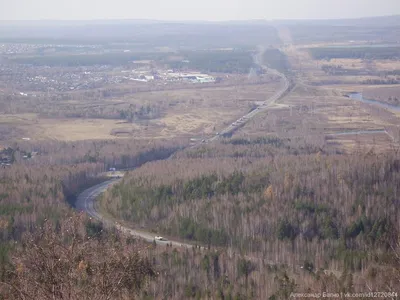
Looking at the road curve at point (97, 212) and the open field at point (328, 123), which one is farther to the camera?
the open field at point (328, 123)

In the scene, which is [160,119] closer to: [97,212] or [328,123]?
[328,123]

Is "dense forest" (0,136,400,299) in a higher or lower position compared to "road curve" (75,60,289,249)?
higher

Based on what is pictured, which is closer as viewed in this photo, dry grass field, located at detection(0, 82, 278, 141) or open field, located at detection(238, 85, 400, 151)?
open field, located at detection(238, 85, 400, 151)

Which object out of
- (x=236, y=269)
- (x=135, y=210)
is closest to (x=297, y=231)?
(x=236, y=269)

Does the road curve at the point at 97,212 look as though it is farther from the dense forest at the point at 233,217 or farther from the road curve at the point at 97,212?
the dense forest at the point at 233,217

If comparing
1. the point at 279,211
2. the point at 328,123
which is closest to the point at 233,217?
the point at 279,211

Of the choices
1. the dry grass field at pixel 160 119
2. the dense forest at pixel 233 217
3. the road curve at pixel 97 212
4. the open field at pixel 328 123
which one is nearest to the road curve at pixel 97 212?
the road curve at pixel 97 212

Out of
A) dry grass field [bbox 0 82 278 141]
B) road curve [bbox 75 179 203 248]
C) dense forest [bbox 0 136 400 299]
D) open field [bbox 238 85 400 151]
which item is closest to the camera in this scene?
dense forest [bbox 0 136 400 299]

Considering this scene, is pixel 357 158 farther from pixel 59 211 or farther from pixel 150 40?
pixel 150 40

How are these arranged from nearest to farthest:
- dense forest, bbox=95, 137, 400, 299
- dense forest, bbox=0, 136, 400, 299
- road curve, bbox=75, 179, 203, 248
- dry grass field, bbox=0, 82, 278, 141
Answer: dense forest, bbox=0, 136, 400, 299 → dense forest, bbox=95, 137, 400, 299 → road curve, bbox=75, 179, 203, 248 → dry grass field, bbox=0, 82, 278, 141

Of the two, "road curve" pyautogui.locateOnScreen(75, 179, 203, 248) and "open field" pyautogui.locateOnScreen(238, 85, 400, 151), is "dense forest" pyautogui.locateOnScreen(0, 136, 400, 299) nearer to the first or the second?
"road curve" pyautogui.locateOnScreen(75, 179, 203, 248)

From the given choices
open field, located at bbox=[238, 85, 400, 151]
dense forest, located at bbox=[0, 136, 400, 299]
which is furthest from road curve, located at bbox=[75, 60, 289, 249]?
open field, located at bbox=[238, 85, 400, 151]
